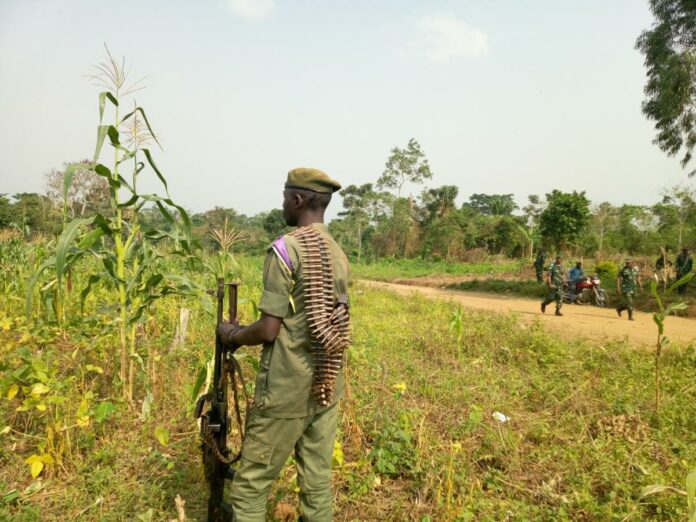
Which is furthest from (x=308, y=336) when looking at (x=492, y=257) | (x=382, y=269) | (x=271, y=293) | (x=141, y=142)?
(x=492, y=257)

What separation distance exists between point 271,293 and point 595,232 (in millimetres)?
28799

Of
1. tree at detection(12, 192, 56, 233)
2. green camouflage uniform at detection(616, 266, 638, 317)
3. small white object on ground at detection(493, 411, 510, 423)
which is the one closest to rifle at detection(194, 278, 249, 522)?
small white object on ground at detection(493, 411, 510, 423)

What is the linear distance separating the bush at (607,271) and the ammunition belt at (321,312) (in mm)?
16516

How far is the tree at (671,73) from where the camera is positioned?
1202cm

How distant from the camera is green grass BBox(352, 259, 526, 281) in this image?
868 inches

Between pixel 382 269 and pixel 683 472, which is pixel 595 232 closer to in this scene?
pixel 382 269

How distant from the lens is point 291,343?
1.91m

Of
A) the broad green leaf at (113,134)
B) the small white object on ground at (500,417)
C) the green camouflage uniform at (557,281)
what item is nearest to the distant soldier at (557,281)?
the green camouflage uniform at (557,281)

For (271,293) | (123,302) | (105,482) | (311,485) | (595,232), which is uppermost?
(595,232)

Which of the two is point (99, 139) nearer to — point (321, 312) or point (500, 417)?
point (321, 312)

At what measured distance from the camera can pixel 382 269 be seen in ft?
84.4

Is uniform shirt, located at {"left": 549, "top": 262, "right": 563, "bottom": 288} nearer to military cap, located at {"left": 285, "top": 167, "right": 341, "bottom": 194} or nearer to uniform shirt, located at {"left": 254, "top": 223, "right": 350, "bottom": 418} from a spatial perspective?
military cap, located at {"left": 285, "top": 167, "right": 341, "bottom": 194}

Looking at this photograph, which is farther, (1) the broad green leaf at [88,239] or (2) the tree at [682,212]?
(2) the tree at [682,212]

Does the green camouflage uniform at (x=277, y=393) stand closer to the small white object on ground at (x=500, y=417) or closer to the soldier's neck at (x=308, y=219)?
the soldier's neck at (x=308, y=219)
